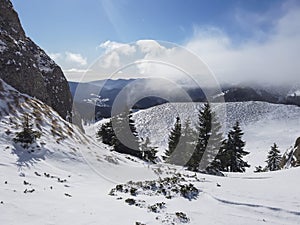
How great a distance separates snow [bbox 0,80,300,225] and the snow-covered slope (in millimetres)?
40010

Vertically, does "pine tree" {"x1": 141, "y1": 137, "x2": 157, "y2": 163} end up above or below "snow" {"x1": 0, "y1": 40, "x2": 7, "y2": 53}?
below

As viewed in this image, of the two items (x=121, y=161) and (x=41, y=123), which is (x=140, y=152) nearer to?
(x=121, y=161)

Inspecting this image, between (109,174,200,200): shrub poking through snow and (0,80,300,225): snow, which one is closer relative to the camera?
(0,80,300,225): snow

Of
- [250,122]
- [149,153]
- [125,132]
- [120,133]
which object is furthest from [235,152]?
[250,122]

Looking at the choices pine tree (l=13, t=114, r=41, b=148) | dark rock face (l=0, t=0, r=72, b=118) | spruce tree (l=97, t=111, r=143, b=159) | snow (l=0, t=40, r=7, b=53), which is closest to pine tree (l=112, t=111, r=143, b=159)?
spruce tree (l=97, t=111, r=143, b=159)

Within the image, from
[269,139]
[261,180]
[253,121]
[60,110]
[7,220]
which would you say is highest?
Result: [253,121]

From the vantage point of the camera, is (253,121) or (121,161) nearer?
(121,161)

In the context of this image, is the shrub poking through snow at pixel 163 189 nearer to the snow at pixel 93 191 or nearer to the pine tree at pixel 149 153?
the snow at pixel 93 191

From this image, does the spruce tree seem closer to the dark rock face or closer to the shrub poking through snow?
the dark rock face

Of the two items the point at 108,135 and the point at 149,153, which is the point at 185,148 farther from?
the point at 108,135

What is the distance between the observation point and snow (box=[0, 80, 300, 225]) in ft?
32.7

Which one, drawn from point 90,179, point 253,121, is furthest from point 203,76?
point 253,121

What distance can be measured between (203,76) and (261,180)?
284 inches

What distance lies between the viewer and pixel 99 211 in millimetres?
10516
